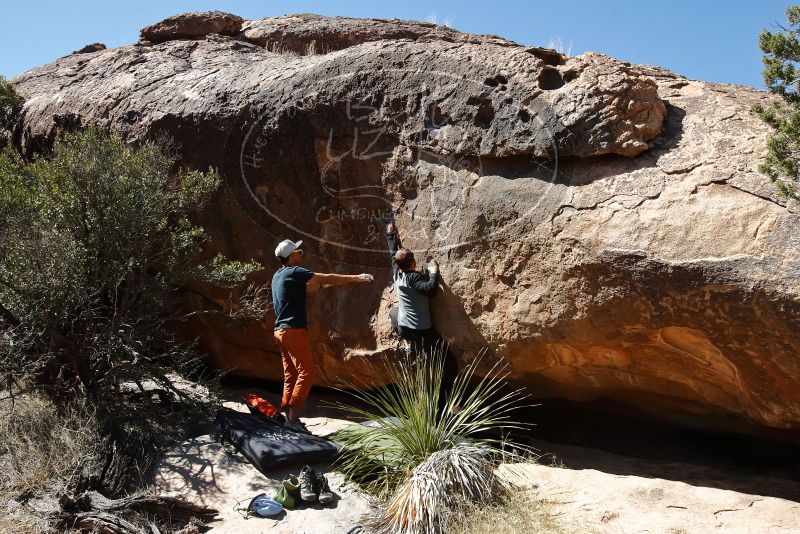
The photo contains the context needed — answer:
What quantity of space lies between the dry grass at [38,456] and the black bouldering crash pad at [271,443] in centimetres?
105

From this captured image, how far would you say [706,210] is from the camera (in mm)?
5516

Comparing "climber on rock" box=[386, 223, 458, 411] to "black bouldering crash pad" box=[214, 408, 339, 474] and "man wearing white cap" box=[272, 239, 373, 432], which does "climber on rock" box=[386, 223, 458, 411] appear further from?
"black bouldering crash pad" box=[214, 408, 339, 474]

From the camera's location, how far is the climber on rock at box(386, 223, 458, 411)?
661 cm

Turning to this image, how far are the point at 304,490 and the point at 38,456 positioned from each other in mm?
2093

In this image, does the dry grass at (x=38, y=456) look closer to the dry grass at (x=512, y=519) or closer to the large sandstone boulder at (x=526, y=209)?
the large sandstone boulder at (x=526, y=209)

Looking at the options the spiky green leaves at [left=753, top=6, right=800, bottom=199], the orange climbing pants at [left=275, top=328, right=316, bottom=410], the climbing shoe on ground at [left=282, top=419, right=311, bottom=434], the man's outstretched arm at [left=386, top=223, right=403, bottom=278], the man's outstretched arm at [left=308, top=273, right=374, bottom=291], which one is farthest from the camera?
the man's outstretched arm at [left=386, top=223, right=403, bottom=278]

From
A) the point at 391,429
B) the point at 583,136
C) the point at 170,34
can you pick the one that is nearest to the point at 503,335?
the point at 391,429

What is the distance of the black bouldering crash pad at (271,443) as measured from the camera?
6.12 meters

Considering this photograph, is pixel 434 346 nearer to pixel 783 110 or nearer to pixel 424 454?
pixel 424 454

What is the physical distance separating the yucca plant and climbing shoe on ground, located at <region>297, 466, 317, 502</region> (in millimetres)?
316

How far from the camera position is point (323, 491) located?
19.0ft

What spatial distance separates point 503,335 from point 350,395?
211 cm

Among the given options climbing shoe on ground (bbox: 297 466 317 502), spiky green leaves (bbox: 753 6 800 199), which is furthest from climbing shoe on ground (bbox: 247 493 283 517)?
spiky green leaves (bbox: 753 6 800 199)

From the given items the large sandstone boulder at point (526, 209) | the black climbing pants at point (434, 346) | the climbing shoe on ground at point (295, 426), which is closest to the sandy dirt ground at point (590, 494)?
the climbing shoe on ground at point (295, 426)
